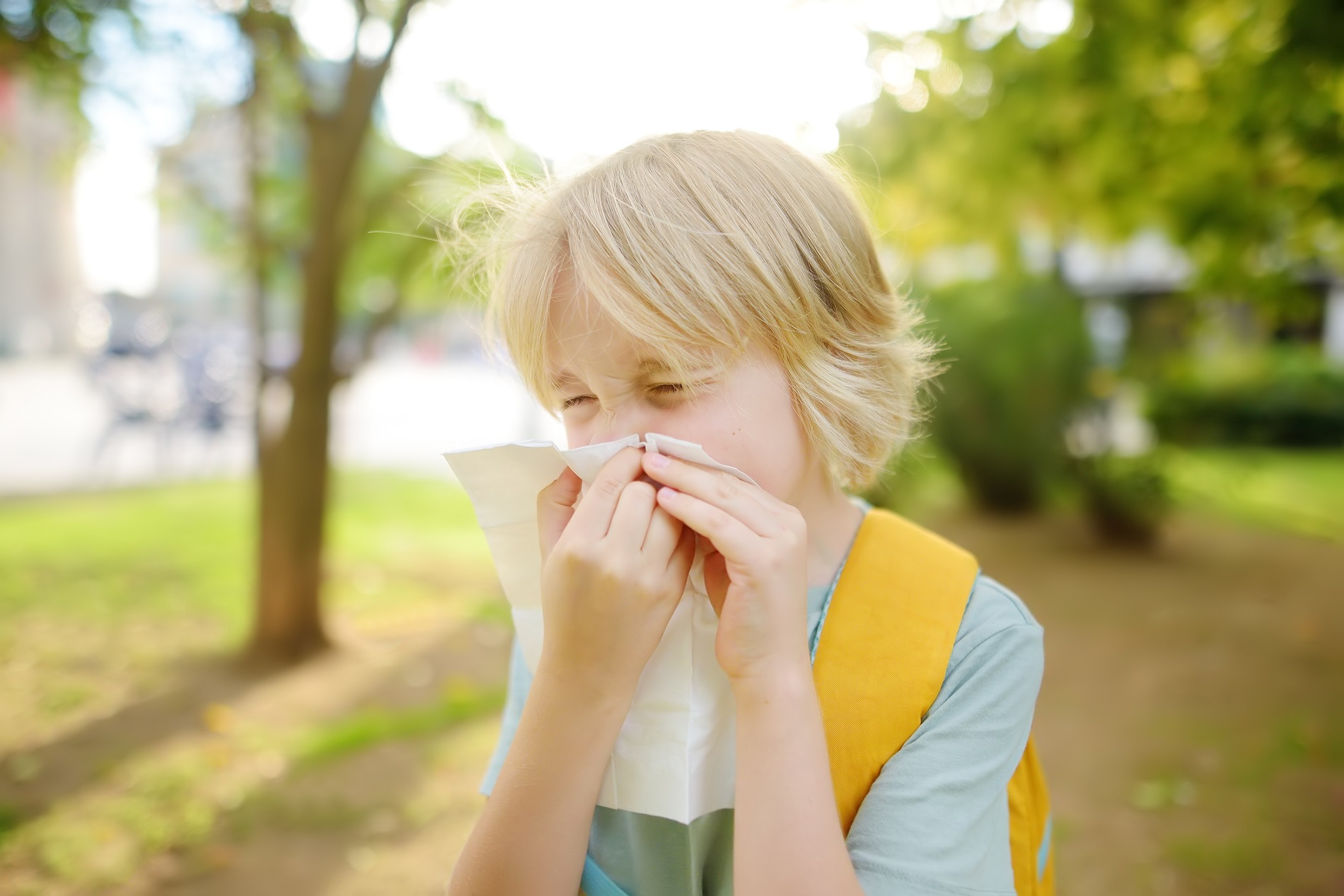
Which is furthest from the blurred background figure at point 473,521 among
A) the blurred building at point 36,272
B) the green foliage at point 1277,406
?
the blurred building at point 36,272

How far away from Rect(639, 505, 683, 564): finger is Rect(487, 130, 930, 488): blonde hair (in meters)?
0.22

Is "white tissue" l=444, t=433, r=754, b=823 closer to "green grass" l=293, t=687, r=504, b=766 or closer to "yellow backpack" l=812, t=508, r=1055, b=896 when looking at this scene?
"yellow backpack" l=812, t=508, r=1055, b=896

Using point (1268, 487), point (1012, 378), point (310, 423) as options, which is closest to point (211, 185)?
point (310, 423)

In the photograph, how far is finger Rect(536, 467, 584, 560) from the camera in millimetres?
1297

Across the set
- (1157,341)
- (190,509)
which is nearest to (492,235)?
(190,509)

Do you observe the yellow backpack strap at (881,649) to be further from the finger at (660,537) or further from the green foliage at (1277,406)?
the green foliage at (1277,406)

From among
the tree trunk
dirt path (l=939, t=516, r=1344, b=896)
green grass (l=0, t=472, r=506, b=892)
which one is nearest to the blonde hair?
dirt path (l=939, t=516, r=1344, b=896)

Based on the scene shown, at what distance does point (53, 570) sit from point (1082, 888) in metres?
6.47

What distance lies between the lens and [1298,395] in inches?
528

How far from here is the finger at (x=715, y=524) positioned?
3.67 feet

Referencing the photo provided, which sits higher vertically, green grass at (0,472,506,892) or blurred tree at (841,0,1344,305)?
blurred tree at (841,0,1344,305)

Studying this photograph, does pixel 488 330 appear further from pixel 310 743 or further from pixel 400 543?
pixel 400 543

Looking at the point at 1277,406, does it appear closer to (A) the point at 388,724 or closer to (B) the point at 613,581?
(A) the point at 388,724

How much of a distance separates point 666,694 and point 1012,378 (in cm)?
694
